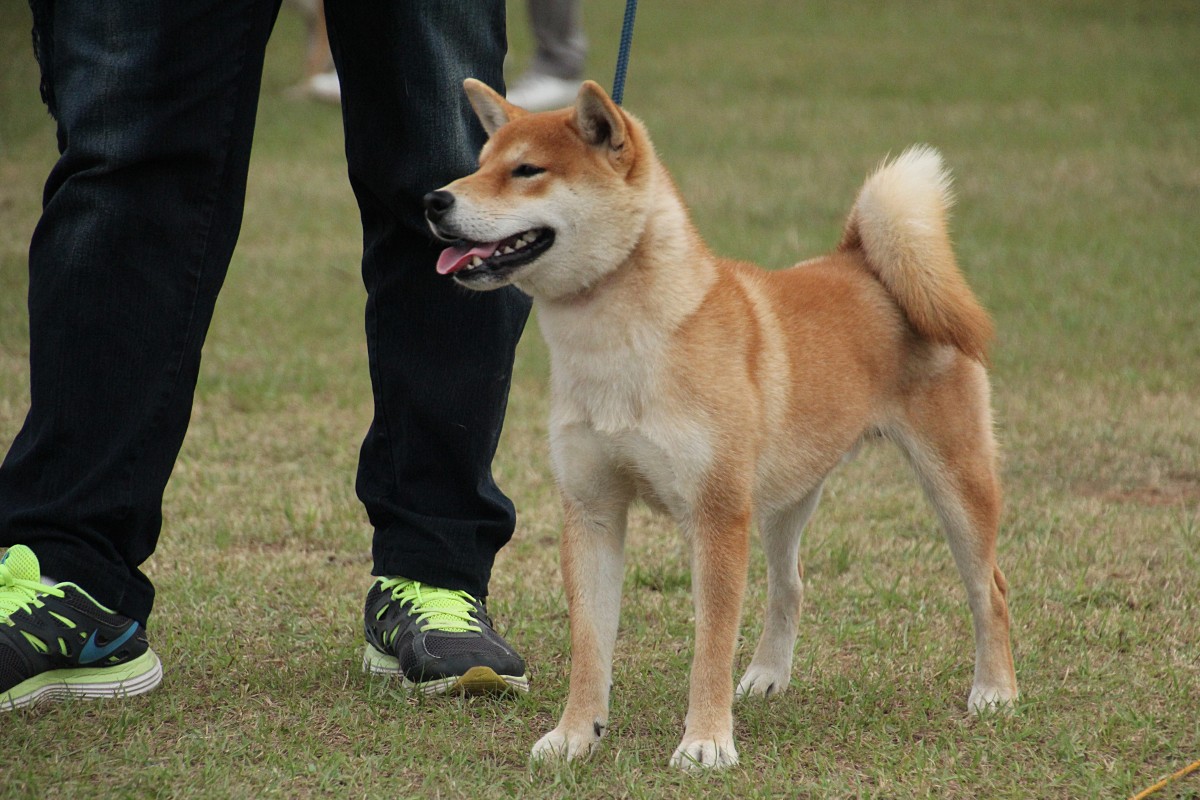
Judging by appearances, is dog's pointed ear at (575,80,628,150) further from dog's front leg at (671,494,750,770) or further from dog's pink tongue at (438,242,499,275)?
dog's front leg at (671,494,750,770)

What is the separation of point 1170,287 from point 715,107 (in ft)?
19.0

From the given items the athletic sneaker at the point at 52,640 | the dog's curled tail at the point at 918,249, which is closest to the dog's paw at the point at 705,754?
the dog's curled tail at the point at 918,249

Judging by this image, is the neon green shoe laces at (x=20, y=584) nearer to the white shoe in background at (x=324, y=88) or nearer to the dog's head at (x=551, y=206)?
the dog's head at (x=551, y=206)

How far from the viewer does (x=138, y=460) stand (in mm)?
2576

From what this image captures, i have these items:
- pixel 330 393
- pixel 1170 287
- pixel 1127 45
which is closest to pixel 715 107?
pixel 1127 45

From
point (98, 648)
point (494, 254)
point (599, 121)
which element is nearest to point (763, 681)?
point (494, 254)

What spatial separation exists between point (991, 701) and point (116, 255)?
184cm

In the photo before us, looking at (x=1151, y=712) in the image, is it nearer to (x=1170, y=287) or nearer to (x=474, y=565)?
(x=474, y=565)

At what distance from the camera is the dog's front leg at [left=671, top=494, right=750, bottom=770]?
243 centimetres

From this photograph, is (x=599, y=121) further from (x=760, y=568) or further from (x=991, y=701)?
(x=760, y=568)

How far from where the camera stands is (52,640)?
2.53 m

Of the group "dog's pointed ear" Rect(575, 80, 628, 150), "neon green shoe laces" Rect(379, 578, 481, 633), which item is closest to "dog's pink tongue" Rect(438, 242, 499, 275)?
"dog's pointed ear" Rect(575, 80, 628, 150)

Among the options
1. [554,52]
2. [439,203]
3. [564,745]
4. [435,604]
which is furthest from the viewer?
[554,52]

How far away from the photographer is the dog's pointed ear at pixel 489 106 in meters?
2.62
